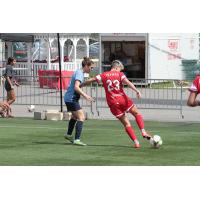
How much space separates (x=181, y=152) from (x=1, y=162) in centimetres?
371

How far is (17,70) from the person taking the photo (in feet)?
140

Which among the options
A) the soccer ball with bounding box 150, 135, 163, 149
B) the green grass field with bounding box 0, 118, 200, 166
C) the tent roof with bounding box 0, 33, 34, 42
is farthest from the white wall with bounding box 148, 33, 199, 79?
the soccer ball with bounding box 150, 135, 163, 149

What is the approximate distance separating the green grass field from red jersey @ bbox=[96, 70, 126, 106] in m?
1.03

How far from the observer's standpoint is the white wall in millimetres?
38156

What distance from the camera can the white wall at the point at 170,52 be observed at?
38156mm

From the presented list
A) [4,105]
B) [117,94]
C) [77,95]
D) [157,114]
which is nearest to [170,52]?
[157,114]

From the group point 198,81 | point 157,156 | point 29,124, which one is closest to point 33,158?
point 157,156

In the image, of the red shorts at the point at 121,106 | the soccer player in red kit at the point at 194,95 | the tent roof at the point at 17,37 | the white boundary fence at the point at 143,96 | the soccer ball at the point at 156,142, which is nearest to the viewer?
the soccer player in red kit at the point at 194,95

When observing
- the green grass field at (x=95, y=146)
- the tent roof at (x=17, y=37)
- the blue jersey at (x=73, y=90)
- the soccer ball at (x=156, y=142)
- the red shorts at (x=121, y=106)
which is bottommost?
the green grass field at (x=95, y=146)

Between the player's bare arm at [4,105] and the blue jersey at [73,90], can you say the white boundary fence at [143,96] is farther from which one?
Result: the blue jersey at [73,90]

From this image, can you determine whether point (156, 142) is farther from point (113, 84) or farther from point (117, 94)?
point (113, 84)

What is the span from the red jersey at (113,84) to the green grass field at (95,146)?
3.39ft

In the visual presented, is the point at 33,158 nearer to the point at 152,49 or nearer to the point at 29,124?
the point at 29,124

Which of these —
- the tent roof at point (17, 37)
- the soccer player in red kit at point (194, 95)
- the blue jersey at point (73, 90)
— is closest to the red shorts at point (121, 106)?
the blue jersey at point (73, 90)
